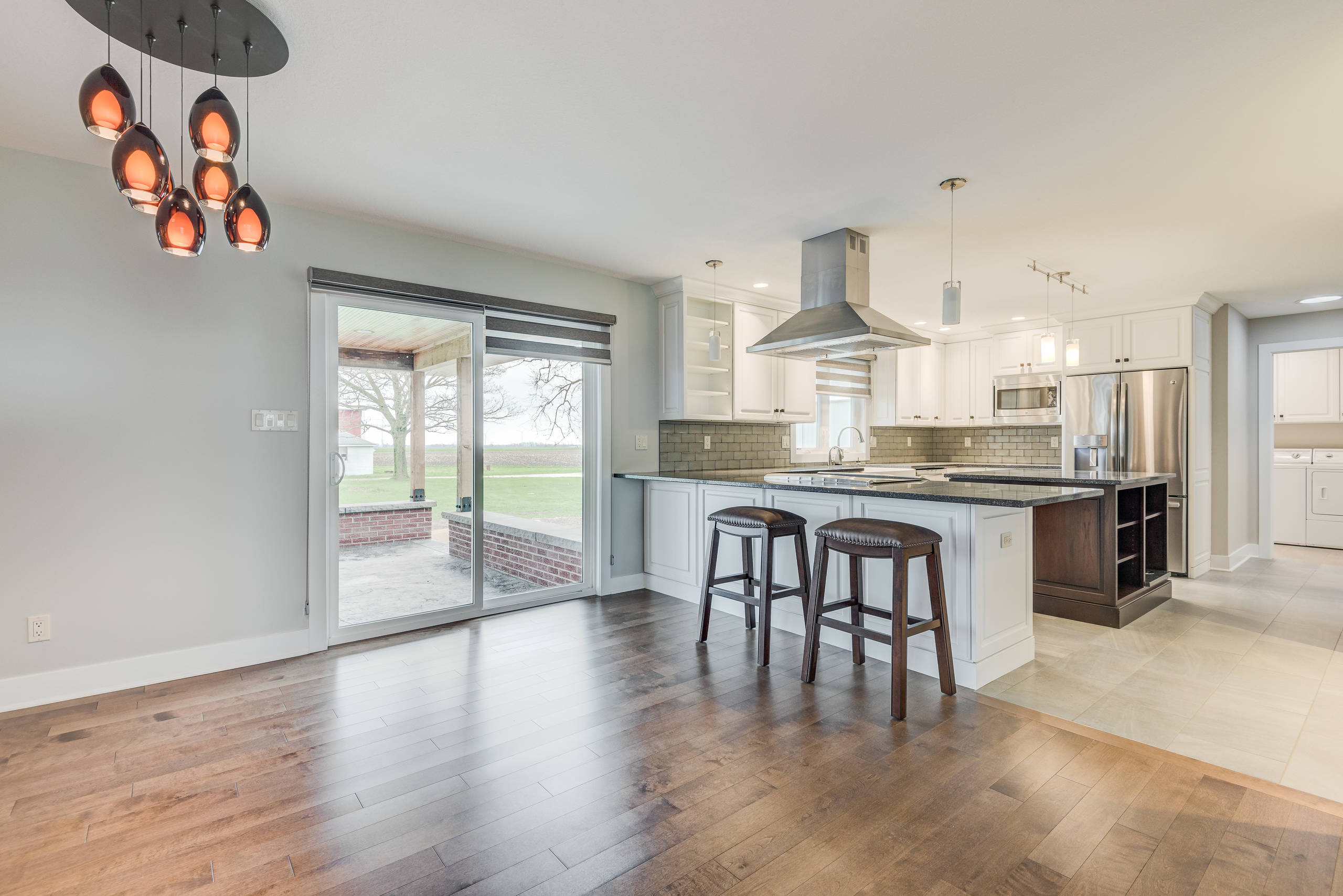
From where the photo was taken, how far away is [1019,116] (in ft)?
7.97

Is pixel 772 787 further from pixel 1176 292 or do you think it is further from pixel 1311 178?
pixel 1176 292

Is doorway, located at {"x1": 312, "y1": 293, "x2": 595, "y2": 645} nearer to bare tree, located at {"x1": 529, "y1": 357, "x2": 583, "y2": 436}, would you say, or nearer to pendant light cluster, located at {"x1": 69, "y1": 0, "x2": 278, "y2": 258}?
bare tree, located at {"x1": 529, "y1": 357, "x2": 583, "y2": 436}

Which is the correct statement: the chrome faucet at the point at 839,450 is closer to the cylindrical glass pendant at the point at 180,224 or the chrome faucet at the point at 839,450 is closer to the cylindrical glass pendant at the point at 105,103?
the cylindrical glass pendant at the point at 180,224

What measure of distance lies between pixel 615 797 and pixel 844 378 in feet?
18.4

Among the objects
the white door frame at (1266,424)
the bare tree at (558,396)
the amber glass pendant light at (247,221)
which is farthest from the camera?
the white door frame at (1266,424)

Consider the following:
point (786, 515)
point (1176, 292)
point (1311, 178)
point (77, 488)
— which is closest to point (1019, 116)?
point (1311, 178)

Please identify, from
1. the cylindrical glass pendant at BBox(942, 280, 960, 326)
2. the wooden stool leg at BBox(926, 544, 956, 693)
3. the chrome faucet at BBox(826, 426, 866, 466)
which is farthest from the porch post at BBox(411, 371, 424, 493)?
the chrome faucet at BBox(826, 426, 866, 466)

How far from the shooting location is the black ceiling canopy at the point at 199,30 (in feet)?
6.00

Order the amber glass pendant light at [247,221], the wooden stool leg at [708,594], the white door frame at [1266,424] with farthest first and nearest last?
the white door frame at [1266,424] → the wooden stool leg at [708,594] → the amber glass pendant light at [247,221]

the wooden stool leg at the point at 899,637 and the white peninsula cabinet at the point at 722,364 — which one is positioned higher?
the white peninsula cabinet at the point at 722,364

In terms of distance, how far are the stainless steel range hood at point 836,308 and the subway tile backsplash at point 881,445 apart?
1.45m

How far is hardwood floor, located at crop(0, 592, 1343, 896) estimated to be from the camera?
164cm

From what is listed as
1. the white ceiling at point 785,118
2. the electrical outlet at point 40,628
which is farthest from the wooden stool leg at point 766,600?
the electrical outlet at point 40,628

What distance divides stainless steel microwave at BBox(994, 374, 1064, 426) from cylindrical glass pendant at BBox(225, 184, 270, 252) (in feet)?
21.4
